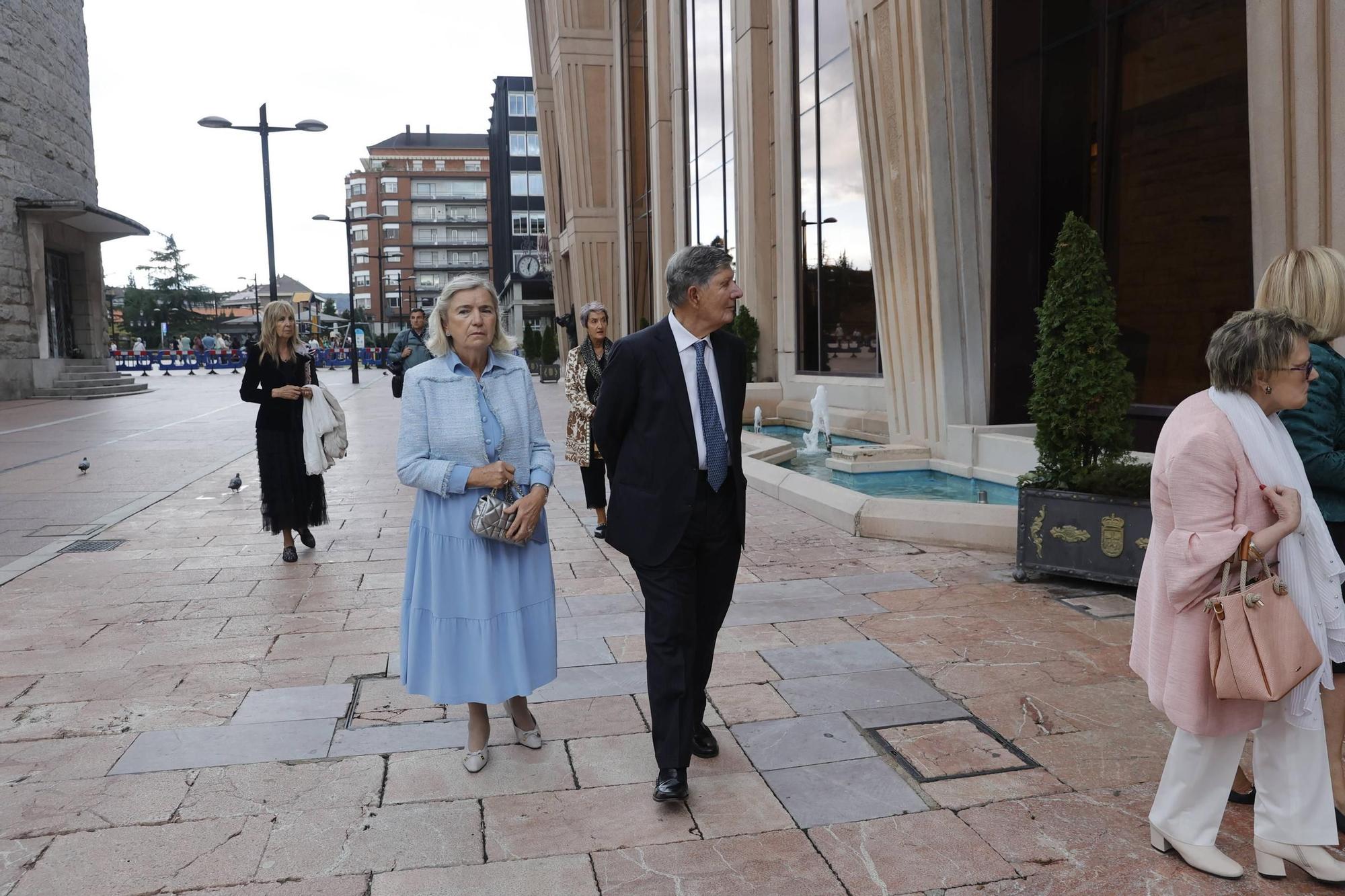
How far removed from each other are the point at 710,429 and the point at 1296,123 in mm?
5753

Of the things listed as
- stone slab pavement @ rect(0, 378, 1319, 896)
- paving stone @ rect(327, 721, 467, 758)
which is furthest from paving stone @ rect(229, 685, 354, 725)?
paving stone @ rect(327, 721, 467, 758)

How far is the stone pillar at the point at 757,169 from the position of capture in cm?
2014

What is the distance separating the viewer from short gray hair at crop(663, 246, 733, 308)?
11.3 feet

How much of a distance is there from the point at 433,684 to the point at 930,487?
7613mm

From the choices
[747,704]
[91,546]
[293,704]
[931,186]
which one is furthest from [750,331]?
[293,704]

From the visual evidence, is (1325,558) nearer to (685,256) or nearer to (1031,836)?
(1031,836)

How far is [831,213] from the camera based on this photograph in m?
18.2

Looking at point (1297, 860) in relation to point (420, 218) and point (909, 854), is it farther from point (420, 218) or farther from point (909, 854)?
point (420, 218)

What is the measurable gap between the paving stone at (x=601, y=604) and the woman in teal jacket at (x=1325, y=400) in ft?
12.3

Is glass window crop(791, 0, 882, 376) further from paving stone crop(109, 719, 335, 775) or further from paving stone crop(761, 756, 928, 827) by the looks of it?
paving stone crop(109, 719, 335, 775)

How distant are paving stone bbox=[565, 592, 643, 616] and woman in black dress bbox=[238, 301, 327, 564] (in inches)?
103

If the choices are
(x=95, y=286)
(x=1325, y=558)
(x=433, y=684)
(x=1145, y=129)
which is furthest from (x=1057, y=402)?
(x=95, y=286)

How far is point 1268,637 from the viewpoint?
2.69 meters

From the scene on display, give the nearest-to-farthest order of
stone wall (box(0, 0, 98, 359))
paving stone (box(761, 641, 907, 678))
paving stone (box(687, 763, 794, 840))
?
paving stone (box(687, 763, 794, 840))
paving stone (box(761, 641, 907, 678))
stone wall (box(0, 0, 98, 359))
